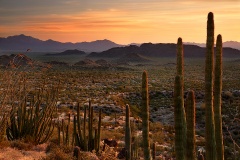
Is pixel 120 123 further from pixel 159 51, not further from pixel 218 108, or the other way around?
pixel 159 51

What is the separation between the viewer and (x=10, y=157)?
9.55 m

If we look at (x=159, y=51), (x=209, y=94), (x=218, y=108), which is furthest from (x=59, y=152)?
(x=159, y=51)

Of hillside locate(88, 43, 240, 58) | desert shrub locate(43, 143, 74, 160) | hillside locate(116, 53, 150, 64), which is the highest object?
hillside locate(88, 43, 240, 58)

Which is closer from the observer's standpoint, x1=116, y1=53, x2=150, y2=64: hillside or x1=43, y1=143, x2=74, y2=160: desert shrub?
x1=43, y1=143, x2=74, y2=160: desert shrub

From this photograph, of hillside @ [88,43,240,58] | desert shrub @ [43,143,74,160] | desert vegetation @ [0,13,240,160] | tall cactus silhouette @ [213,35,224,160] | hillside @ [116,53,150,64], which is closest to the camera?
desert vegetation @ [0,13,240,160]

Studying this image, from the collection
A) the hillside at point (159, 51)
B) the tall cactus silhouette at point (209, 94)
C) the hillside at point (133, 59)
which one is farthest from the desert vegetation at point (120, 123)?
the hillside at point (159, 51)

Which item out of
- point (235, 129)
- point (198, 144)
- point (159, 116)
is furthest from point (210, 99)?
point (159, 116)

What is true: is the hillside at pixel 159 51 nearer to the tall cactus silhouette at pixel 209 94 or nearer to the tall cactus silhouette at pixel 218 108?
the tall cactus silhouette at pixel 218 108

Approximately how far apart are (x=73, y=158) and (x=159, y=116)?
18375mm

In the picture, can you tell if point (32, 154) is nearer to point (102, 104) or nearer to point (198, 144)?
point (198, 144)

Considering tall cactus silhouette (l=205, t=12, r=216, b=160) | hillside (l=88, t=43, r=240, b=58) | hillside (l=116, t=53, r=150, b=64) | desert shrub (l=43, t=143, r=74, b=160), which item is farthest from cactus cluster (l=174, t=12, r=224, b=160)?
hillside (l=88, t=43, r=240, b=58)

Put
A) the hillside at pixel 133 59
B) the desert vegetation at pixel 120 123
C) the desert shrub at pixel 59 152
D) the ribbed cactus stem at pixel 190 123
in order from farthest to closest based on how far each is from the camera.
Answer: the hillside at pixel 133 59 < the desert shrub at pixel 59 152 < the desert vegetation at pixel 120 123 < the ribbed cactus stem at pixel 190 123

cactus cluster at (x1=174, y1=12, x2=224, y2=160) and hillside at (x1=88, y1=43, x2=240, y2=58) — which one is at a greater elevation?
hillside at (x1=88, y1=43, x2=240, y2=58)

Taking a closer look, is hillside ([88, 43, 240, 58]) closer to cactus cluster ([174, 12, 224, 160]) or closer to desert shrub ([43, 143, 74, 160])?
desert shrub ([43, 143, 74, 160])
